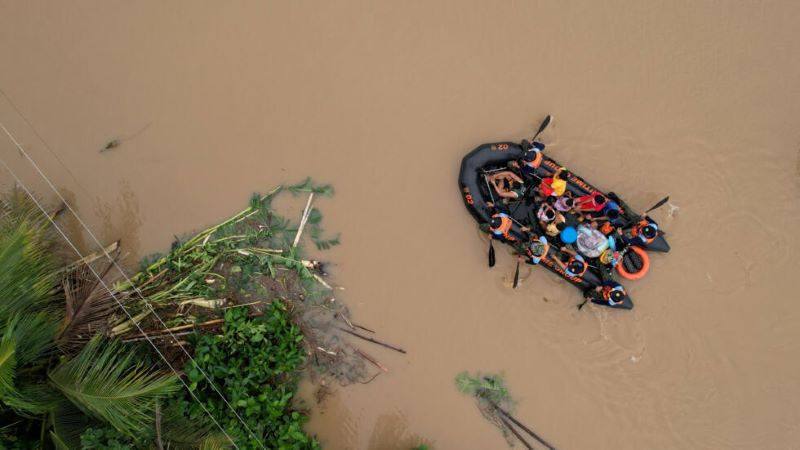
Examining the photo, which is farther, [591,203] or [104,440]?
[591,203]

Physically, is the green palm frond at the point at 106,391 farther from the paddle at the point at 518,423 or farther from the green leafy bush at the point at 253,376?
the paddle at the point at 518,423

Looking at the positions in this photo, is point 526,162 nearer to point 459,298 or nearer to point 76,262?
point 459,298

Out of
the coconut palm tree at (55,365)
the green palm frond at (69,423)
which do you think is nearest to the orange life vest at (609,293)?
the coconut palm tree at (55,365)

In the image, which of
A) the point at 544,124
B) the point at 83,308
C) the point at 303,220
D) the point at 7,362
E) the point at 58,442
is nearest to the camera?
the point at 7,362

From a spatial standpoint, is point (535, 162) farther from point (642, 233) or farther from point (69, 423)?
point (69, 423)

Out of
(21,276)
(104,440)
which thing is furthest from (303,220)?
(104,440)

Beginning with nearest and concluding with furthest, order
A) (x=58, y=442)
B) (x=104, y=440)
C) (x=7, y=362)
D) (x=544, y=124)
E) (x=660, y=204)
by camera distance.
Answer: (x=7, y=362) → (x=58, y=442) → (x=104, y=440) → (x=660, y=204) → (x=544, y=124)

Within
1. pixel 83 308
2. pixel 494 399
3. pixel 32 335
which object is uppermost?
pixel 32 335
